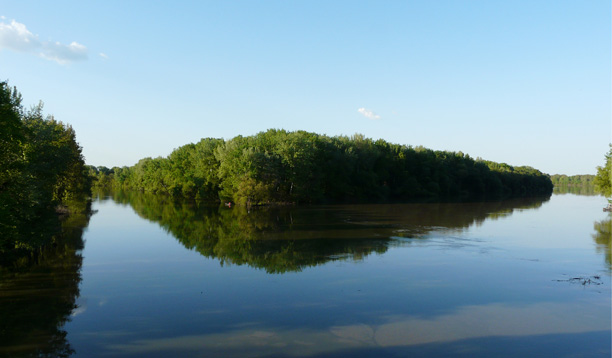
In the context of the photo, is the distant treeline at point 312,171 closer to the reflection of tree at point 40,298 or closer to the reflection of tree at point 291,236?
the reflection of tree at point 291,236

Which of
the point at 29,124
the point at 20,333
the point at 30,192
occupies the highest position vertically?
the point at 29,124

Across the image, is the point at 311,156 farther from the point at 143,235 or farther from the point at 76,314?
the point at 76,314

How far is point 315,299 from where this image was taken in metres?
13.4

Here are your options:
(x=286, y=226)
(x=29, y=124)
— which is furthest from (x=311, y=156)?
(x=29, y=124)

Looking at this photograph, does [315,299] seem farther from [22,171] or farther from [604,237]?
[604,237]

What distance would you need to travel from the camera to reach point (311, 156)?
59344 millimetres

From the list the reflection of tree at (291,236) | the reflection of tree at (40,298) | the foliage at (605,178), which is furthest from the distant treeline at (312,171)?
the reflection of tree at (40,298)

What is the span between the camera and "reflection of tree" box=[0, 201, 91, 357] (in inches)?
388

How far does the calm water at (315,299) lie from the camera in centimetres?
995

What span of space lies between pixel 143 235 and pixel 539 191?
4922 inches

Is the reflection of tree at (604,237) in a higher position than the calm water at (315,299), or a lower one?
higher

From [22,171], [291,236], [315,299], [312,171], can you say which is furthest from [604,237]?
[312,171]

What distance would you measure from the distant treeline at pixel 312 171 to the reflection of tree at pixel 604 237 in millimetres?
33875

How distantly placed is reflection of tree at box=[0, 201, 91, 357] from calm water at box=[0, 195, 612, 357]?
0.21ft
